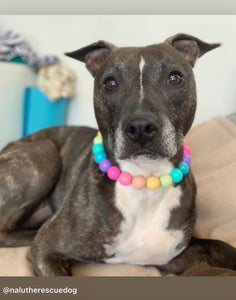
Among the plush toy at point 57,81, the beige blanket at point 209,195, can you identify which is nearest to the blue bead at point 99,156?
the beige blanket at point 209,195

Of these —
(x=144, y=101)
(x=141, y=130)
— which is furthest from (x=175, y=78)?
(x=141, y=130)

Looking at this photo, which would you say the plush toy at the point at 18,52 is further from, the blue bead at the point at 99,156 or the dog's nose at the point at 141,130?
the dog's nose at the point at 141,130

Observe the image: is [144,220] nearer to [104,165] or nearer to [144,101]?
[104,165]

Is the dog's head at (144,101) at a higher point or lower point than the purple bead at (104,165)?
higher

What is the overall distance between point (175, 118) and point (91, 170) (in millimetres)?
622

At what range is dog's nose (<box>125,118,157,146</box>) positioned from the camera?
1485 millimetres

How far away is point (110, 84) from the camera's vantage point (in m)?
1.83

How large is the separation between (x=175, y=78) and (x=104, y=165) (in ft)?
1.92

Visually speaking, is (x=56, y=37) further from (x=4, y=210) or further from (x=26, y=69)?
(x=4, y=210)

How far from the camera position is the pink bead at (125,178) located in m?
1.82

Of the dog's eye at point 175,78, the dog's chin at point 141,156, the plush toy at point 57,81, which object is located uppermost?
the dog's eye at point 175,78

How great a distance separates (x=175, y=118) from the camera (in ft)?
5.58

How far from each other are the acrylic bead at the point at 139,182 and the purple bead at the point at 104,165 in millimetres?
167

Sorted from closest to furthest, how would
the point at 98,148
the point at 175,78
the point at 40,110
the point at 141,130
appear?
the point at 141,130 → the point at 175,78 → the point at 98,148 → the point at 40,110
